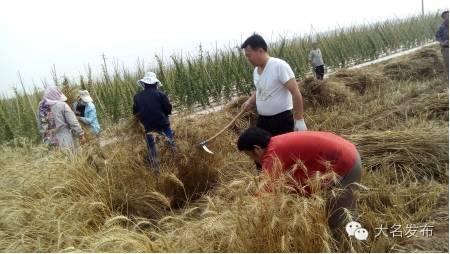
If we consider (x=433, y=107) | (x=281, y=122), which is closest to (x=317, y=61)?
(x=433, y=107)

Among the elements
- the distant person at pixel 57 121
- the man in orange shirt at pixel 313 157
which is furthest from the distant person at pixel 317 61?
the man in orange shirt at pixel 313 157

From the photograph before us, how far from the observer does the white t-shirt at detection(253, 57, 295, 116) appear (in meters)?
3.35

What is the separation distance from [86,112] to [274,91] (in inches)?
109

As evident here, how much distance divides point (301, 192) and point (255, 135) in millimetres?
426

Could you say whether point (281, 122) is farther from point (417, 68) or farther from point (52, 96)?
point (417, 68)

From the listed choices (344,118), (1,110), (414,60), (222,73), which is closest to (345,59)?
(414,60)

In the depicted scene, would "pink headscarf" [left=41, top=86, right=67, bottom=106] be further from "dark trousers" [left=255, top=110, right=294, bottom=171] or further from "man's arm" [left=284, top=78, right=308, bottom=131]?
"man's arm" [left=284, top=78, right=308, bottom=131]

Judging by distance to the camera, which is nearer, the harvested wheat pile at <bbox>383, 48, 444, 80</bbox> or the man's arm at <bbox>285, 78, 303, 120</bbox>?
the man's arm at <bbox>285, 78, 303, 120</bbox>

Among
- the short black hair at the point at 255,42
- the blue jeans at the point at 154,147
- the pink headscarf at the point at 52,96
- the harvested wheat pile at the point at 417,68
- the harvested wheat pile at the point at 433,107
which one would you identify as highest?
the short black hair at the point at 255,42

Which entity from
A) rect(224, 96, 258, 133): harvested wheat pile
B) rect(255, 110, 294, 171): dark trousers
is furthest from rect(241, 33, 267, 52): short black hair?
rect(224, 96, 258, 133): harvested wheat pile

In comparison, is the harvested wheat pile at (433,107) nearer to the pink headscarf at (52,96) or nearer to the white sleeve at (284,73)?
the white sleeve at (284,73)

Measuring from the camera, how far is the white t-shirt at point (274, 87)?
11.0ft

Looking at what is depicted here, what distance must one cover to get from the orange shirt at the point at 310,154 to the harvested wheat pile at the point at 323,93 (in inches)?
176

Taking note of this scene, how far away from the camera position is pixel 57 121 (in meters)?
4.64
